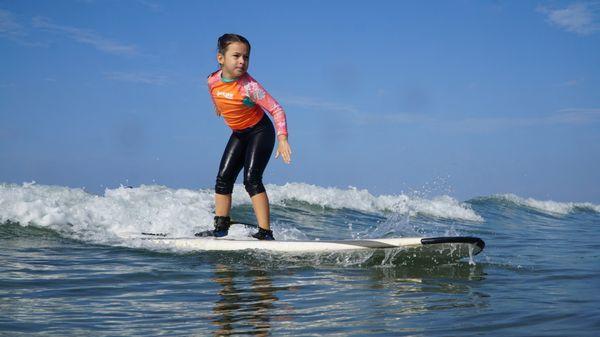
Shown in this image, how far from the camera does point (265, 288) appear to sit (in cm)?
430

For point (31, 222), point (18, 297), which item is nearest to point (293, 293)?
point (18, 297)

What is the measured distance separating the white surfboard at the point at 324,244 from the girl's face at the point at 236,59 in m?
1.72

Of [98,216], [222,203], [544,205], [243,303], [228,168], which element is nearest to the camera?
[243,303]

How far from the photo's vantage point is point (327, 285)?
4418 millimetres

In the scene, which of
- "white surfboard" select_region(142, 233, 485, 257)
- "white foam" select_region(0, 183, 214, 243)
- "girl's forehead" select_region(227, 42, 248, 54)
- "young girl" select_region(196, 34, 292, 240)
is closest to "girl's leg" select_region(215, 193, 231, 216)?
"young girl" select_region(196, 34, 292, 240)

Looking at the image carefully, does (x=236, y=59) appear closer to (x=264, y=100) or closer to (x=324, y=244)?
(x=264, y=100)

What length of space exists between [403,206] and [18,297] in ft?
53.0

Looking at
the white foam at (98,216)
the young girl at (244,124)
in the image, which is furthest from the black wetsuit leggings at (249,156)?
the white foam at (98,216)

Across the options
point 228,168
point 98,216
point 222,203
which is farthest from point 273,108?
point 98,216

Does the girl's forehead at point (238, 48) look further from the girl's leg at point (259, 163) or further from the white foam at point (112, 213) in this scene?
the white foam at point (112, 213)

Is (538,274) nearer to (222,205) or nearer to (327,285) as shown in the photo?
(327,285)

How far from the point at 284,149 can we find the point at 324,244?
0.98 metres

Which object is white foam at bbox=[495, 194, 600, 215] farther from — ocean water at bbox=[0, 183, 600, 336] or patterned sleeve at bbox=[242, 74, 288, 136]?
patterned sleeve at bbox=[242, 74, 288, 136]

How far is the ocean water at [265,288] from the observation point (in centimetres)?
314
